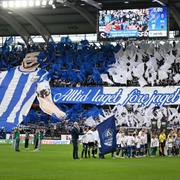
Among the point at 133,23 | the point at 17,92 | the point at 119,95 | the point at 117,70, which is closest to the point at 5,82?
the point at 17,92

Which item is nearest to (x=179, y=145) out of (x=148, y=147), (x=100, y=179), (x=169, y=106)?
(x=148, y=147)

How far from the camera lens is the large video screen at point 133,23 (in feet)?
177

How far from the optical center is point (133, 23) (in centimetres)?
5497

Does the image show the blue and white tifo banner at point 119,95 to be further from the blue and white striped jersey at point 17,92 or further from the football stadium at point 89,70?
the blue and white striped jersey at point 17,92

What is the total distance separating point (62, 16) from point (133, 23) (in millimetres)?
13607

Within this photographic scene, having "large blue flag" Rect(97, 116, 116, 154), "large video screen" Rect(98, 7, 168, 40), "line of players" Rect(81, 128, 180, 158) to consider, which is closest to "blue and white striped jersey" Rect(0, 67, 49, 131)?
"large video screen" Rect(98, 7, 168, 40)

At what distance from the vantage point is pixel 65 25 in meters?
68.7

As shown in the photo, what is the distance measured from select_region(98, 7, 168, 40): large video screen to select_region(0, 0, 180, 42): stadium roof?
33.1 inches

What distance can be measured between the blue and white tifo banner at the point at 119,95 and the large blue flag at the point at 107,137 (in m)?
24.8

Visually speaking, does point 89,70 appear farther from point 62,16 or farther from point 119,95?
point 62,16

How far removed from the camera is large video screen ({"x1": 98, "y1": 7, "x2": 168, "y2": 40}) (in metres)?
53.9

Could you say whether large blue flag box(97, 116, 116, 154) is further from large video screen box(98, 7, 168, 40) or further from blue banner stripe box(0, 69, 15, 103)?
blue banner stripe box(0, 69, 15, 103)

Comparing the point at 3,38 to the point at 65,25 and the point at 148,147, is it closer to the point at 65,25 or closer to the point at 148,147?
the point at 65,25

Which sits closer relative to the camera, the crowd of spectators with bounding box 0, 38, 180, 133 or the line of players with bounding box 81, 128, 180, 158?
the line of players with bounding box 81, 128, 180, 158
